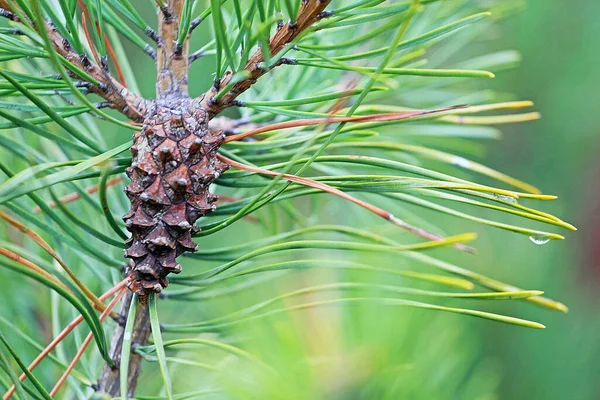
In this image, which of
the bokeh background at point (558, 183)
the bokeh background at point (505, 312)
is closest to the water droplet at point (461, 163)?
the bokeh background at point (505, 312)

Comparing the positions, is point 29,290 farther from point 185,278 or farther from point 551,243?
point 551,243

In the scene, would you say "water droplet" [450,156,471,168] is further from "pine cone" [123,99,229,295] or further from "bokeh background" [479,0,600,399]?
"bokeh background" [479,0,600,399]

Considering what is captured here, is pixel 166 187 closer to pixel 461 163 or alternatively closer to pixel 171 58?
pixel 171 58

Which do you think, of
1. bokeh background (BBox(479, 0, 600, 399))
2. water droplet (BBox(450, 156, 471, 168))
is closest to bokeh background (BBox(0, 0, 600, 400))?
bokeh background (BBox(479, 0, 600, 399))

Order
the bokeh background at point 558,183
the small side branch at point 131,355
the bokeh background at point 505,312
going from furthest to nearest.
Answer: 1. the bokeh background at point 558,183
2. the small side branch at point 131,355
3. the bokeh background at point 505,312

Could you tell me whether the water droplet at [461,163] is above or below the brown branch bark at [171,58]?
below

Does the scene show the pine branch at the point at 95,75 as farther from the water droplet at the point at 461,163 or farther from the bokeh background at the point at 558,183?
the bokeh background at the point at 558,183

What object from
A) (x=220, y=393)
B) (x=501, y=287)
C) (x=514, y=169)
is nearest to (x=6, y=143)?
(x=220, y=393)
